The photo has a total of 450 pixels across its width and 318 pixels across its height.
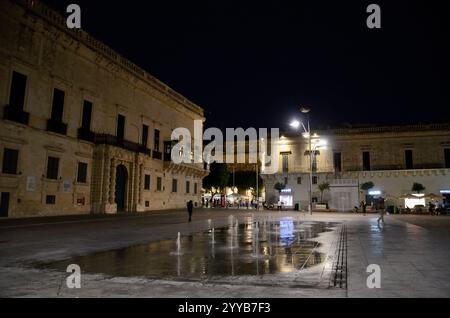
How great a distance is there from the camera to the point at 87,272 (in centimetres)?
680

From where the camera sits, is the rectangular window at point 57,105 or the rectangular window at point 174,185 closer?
the rectangular window at point 57,105

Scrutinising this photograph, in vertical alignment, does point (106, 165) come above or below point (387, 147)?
below

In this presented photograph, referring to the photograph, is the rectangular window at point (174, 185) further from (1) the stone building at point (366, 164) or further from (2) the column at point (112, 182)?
(1) the stone building at point (366, 164)

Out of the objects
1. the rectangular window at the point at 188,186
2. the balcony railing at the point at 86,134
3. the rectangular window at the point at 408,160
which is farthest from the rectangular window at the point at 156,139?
the rectangular window at the point at 408,160

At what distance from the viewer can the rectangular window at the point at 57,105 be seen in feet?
82.4

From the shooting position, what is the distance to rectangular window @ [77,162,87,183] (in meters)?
27.0

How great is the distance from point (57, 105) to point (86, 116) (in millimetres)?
3208

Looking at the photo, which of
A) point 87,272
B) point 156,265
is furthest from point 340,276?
point 87,272

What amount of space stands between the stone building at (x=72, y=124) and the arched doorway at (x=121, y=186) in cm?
10

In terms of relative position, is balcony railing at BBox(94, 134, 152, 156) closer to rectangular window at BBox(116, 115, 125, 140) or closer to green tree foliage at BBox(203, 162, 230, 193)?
rectangular window at BBox(116, 115, 125, 140)

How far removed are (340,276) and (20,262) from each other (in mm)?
6908

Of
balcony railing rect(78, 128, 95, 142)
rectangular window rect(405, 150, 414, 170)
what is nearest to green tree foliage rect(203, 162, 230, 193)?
rectangular window rect(405, 150, 414, 170)
